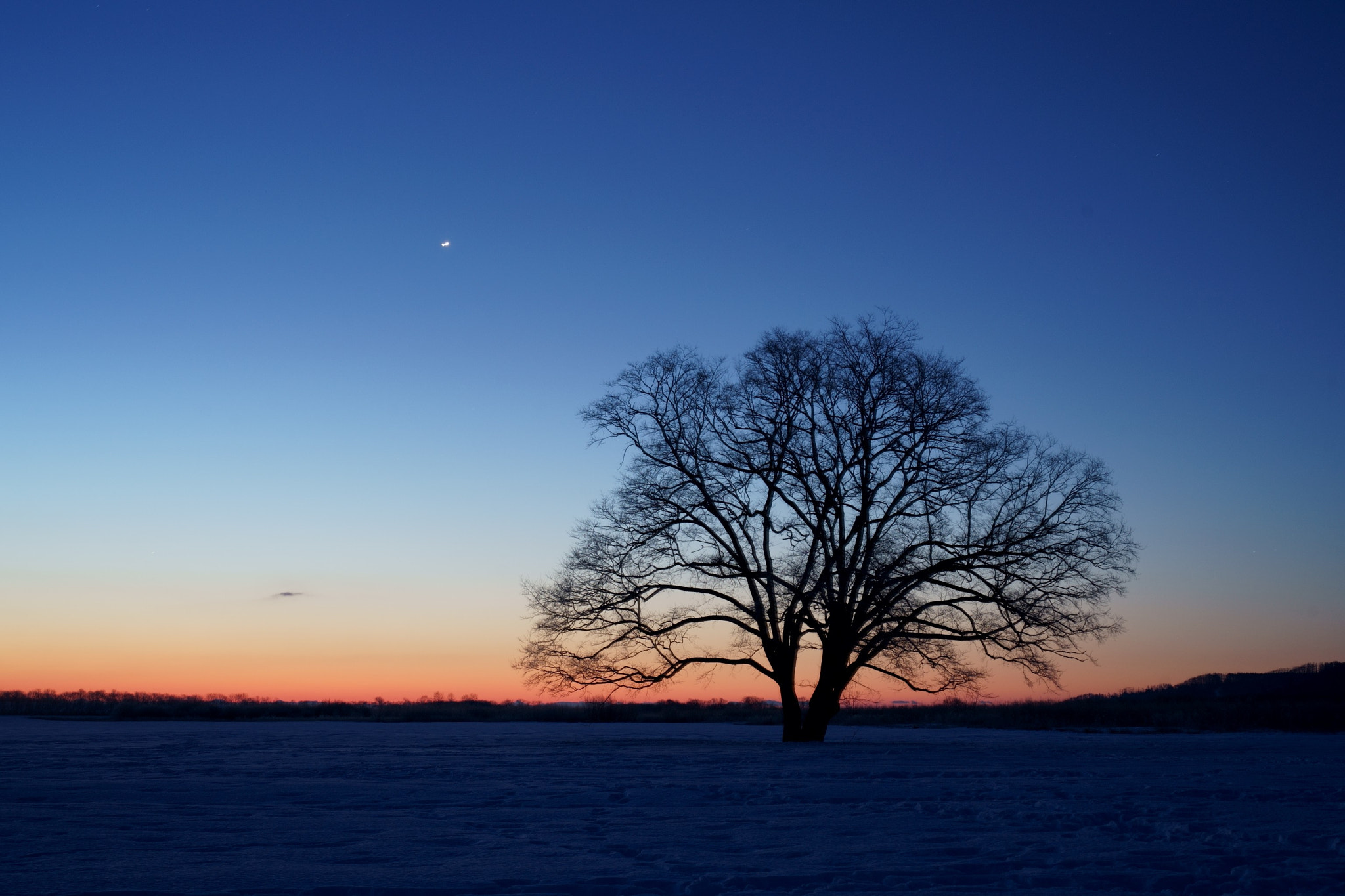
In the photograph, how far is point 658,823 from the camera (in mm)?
8484

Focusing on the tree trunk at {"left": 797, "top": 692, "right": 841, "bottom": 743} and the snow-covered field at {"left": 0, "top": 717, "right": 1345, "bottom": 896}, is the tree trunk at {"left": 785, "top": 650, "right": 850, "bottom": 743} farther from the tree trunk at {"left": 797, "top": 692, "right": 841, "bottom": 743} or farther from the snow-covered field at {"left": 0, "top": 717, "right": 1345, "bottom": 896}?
the snow-covered field at {"left": 0, "top": 717, "right": 1345, "bottom": 896}

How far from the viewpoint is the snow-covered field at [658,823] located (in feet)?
19.0

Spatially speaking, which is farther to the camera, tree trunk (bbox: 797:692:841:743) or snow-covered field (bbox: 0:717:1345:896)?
tree trunk (bbox: 797:692:841:743)

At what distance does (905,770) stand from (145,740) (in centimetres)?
1777

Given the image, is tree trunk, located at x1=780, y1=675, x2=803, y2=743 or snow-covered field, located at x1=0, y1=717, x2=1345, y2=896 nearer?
snow-covered field, located at x1=0, y1=717, x2=1345, y2=896

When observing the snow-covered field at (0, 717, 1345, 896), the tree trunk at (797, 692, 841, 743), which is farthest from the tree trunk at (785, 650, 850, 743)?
the snow-covered field at (0, 717, 1345, 896)

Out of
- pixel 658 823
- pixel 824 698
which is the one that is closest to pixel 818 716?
pixel 824 698

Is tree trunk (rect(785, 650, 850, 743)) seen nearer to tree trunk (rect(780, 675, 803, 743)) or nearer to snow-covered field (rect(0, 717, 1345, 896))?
tree trunk (rect(780, 675, 803, 743))

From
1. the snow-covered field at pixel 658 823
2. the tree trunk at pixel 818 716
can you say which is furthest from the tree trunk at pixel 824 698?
the snow-covered field at pixel 658 823

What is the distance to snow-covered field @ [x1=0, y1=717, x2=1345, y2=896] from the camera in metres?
5.79

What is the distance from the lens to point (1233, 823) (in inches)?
335

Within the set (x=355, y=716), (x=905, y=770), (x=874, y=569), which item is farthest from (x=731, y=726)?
(x=905, y=770)

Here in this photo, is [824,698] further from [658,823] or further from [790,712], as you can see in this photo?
[658,823]

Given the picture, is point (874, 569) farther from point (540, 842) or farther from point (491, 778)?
point (540, 842)
